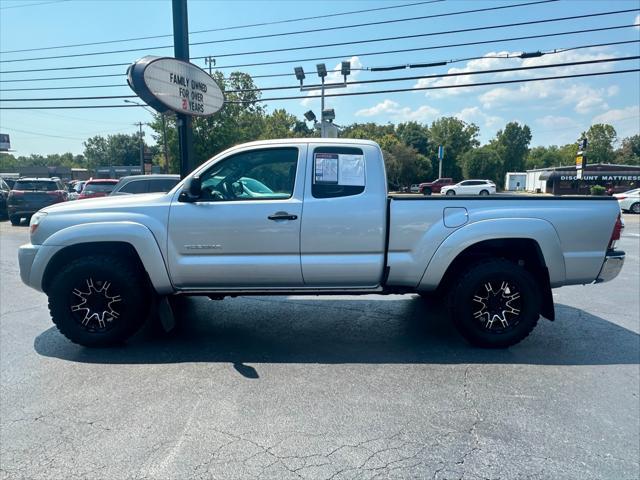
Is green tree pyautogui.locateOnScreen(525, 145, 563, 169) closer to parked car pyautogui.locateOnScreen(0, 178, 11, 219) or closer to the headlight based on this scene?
parked car pyautogui.locateOnScreen(0, 178, 11, 219)

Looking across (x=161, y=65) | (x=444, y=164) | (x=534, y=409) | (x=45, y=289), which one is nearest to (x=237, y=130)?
(x=161, y=65)

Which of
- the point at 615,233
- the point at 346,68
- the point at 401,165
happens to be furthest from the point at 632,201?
the point at 401,165

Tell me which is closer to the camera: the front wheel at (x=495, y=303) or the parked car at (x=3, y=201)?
the front wheel at (x=495, y=303)

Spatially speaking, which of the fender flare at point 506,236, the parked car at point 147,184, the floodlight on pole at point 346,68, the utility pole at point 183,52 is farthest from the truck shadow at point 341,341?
the floodlight on pole at point 346,68

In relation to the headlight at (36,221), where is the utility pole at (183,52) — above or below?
above

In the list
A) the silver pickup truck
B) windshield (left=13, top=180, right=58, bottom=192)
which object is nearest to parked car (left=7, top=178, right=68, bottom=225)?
windshield (left=13, top=180, right=58, bottom=192)

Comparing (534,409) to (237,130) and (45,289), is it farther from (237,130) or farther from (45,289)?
(237,130)

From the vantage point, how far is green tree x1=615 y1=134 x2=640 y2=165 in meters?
83.4

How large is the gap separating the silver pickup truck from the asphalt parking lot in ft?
1.66

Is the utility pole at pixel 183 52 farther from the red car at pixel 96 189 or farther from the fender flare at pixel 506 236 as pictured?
the red car at pixel 96 189

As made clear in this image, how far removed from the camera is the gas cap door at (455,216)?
3.81 metres

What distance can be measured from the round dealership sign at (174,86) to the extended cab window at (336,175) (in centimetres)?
408

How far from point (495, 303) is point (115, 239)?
3762 mm

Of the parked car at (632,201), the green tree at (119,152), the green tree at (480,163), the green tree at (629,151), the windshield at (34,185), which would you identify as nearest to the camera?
the windshield at (34,185)
